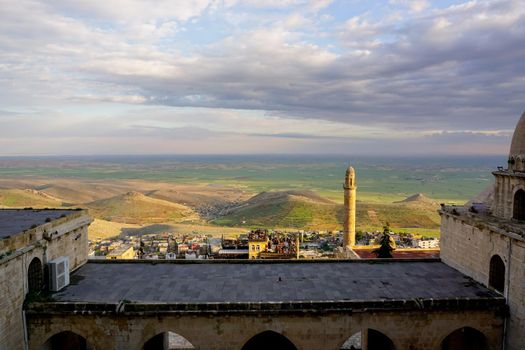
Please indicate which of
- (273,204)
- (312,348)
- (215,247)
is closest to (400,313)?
(312,348)

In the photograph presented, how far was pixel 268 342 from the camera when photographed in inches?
737

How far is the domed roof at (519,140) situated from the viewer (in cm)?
1571

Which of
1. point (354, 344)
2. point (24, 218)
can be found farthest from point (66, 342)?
point (354, 344)

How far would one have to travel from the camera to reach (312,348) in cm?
1426

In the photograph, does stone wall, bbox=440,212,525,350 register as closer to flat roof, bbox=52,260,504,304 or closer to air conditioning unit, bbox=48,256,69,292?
flat roof, bbox=52,260,504,304

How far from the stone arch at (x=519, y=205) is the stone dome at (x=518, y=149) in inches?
35.1

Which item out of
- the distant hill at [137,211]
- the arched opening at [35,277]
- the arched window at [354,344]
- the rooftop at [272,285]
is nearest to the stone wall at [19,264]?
the arched opening at [35,277]

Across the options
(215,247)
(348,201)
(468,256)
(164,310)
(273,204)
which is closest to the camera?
(164,310)

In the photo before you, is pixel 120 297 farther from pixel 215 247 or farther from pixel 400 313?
pixel 215 247

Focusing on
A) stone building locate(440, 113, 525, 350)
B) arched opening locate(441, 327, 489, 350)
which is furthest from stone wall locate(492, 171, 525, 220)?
arched opening locate(441, 327, 489, 350)

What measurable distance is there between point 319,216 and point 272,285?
82.6 meters

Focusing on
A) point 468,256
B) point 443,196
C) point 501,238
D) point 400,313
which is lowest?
point 443,196

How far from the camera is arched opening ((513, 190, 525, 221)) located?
15438 mm

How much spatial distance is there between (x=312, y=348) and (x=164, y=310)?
500 centimetres
